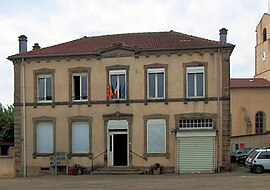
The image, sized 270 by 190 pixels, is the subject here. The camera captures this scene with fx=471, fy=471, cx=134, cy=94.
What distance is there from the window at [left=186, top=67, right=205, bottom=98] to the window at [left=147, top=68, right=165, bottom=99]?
157cm

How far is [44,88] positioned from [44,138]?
328cm

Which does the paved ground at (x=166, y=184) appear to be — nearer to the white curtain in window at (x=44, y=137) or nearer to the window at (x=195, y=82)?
the white curtain in window at (x=44, y=137)

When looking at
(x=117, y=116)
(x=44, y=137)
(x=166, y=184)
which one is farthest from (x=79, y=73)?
(x=166, y=184)

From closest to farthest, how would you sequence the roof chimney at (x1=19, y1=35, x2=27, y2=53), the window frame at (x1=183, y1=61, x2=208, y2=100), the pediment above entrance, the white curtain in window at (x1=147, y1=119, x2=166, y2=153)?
the window frame at (x1=183, y1=61, x2=208, y2=100), the white curtain in window at (x1=147, y1=119, x2=166, y2=153), the pediment above entrance, the roof chimney at (x1=19, y1=35, x2=27, y2=53)

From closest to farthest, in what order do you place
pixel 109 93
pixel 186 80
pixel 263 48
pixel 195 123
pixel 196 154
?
pixel 196 154 < pixel 195 123 < pixel 186 80 < pixel 109 93 < pixel 263 48

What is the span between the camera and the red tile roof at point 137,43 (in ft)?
96.3

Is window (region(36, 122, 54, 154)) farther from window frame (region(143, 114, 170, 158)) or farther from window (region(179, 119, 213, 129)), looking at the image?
window (region(179, 119, 213, 129))

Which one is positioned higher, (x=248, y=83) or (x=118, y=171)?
(x=248, y=83)

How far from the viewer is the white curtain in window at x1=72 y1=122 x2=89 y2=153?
30250mm

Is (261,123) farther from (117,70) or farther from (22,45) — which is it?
(22,45)

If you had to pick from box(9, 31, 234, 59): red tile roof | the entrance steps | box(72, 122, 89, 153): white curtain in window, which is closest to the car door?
box(9, 31, 234, 59): red tile roof

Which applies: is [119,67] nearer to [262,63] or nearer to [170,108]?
[170,108]

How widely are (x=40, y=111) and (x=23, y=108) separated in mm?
1206

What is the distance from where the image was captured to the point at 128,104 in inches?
1171
